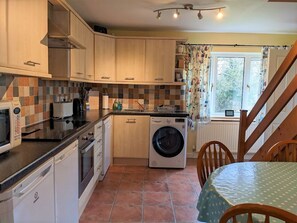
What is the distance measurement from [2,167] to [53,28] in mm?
1577

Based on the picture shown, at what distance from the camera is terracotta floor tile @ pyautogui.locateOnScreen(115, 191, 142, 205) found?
2.80 m

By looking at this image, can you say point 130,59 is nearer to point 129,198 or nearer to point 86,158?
point 86,158

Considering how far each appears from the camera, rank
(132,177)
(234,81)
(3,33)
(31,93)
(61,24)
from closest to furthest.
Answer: (3,33) → (31,93) → (61,24) → (132,177) → (234,81)

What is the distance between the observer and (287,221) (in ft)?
2.81

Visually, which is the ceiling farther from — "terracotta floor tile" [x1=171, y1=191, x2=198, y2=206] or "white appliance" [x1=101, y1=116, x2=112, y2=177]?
"terracotta floor tile" [x1=171, y1=191, x2=198, y2=206]

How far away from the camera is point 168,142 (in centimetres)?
395

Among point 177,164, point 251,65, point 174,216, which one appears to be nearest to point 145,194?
point 174,216

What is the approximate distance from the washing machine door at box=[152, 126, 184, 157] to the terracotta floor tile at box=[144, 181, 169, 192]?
645mm

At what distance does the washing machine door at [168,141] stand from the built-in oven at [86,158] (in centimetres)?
136

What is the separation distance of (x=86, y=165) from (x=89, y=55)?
1746 mm

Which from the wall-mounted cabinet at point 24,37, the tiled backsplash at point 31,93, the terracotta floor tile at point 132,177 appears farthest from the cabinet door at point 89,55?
the terracotta floor tile at point 132,177

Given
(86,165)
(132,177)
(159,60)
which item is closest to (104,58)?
(159,60)

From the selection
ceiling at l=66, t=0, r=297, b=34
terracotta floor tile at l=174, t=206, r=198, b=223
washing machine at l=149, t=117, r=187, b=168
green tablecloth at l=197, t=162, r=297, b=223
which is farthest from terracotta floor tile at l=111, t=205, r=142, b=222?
ceiling at l=66, t=0, r=297, b=34

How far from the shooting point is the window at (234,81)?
4516mm
